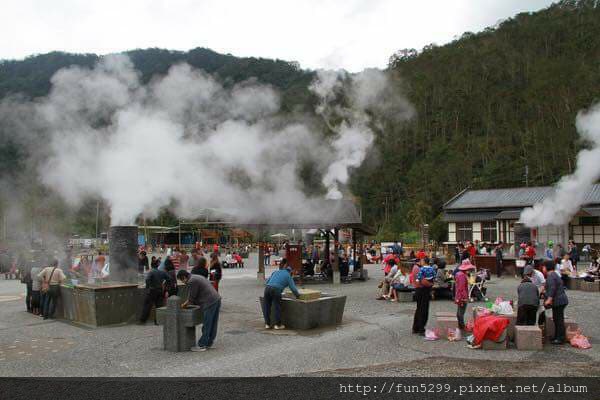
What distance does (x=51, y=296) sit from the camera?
40.7 ft

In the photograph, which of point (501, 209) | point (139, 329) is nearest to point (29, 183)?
point (139, 329)

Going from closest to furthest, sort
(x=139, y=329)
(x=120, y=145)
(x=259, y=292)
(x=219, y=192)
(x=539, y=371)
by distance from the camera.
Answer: (x=539, y=371), (x=139, y=329), (x=259, y=292), (x=120, y=145), (x=219, y=192)

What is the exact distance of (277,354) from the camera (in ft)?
27.3

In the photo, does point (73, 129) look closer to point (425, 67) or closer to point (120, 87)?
point (120, 87)

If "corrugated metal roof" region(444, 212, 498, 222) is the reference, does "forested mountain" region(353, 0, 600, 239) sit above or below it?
above

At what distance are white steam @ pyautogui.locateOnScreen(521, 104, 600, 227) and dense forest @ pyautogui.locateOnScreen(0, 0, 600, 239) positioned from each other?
57.1 ft

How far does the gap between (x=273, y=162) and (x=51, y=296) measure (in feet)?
58.5

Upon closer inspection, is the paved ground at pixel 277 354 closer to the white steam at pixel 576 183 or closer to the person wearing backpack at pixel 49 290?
the person wearing backpack at pixel 49 290

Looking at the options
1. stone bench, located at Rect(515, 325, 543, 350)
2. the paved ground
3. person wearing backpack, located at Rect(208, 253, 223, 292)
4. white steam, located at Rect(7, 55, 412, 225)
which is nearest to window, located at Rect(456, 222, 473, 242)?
white steam, located at Rect(7, 55, 412, 225)

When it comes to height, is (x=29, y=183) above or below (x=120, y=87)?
below

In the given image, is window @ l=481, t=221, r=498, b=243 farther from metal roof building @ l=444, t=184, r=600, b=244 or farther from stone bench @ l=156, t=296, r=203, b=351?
stone bench @ l=156, t=296, r=203, b=351

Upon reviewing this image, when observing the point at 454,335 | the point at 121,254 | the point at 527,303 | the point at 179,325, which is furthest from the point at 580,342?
the point at 121,254

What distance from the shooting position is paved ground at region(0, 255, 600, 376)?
23.9 ft

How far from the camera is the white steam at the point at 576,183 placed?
19.2m
